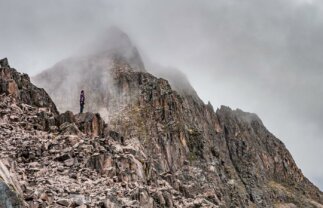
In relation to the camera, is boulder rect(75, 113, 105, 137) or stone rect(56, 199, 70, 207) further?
boulder rect(75, 113, 105, 137)

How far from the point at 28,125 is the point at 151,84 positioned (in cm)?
12586

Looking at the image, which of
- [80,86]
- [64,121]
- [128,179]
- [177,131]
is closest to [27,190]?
[128,179]

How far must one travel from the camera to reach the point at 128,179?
68625 millimetres

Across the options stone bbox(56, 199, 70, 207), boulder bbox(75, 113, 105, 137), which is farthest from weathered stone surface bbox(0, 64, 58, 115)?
stone bbox(56, 199, 70, 207)

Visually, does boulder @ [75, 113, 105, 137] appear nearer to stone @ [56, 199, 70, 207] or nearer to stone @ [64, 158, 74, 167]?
stone @ [64, 158, 74, 167]

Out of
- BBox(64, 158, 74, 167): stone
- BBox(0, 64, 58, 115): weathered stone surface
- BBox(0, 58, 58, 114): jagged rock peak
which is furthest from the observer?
BBox(0, 64, 58, 115): weathered stone surface

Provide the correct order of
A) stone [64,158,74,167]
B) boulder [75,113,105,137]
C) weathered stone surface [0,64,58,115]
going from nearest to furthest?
stone [64,158,74,167] → weathered stone surface [0,64,58,115] → boulder [75,113,105,137]

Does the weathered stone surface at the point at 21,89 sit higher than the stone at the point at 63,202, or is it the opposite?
the weathered stone surface at the point at 21,89

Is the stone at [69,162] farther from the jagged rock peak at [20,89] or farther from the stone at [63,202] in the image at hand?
the jagged rock peak at [20,89]

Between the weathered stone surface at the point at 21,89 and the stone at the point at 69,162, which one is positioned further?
the weathered stone surface at the point at 21,89

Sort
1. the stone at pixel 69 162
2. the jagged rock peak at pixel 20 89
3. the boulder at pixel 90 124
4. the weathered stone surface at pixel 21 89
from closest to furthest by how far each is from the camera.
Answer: the stone at pixel 69 162 → the jagged rock peak at pixel 20 89 → the weathered stone surface at pixel 21 89 → the boulder at pixel 90 124

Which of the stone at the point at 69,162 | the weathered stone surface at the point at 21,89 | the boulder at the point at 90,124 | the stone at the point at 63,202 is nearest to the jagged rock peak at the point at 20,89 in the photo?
the weathered stone surface at the point at 21,89

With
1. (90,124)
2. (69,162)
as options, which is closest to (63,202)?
(69,162)

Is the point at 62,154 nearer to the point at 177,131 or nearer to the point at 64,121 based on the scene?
the point at 64,121
